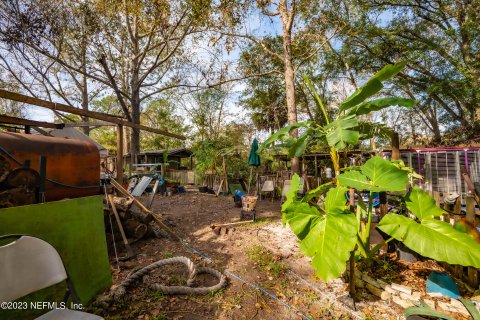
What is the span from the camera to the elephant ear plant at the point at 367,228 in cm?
Result: 224

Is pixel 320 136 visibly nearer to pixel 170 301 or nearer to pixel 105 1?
pixel 170 301

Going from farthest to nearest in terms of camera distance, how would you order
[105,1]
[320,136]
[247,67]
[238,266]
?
[247,67], [105,1], [238,266], [320,136]

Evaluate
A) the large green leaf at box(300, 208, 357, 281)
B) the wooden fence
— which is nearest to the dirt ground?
the wooden fence

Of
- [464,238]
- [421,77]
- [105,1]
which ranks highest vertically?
[105,1]

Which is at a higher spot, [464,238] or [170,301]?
[464,238]

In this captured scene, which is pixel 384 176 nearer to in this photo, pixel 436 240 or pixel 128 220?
pixel 436 240

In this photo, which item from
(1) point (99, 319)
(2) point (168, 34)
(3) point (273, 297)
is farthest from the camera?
(2) point (168, 34)

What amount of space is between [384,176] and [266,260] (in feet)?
7.96

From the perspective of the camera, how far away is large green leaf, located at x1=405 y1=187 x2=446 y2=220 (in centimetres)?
275

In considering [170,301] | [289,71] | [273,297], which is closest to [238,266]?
[273,297]

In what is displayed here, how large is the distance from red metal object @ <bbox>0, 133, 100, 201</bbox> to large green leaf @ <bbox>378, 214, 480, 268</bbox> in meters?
4.38

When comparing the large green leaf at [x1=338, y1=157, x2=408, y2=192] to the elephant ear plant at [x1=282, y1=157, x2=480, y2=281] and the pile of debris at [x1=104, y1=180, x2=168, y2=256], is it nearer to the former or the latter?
the elephant ear plant at [x1=282, y1=157, x2=480, y2=281]

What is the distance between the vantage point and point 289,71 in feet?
31.9

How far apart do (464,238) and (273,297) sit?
85.9 inches
